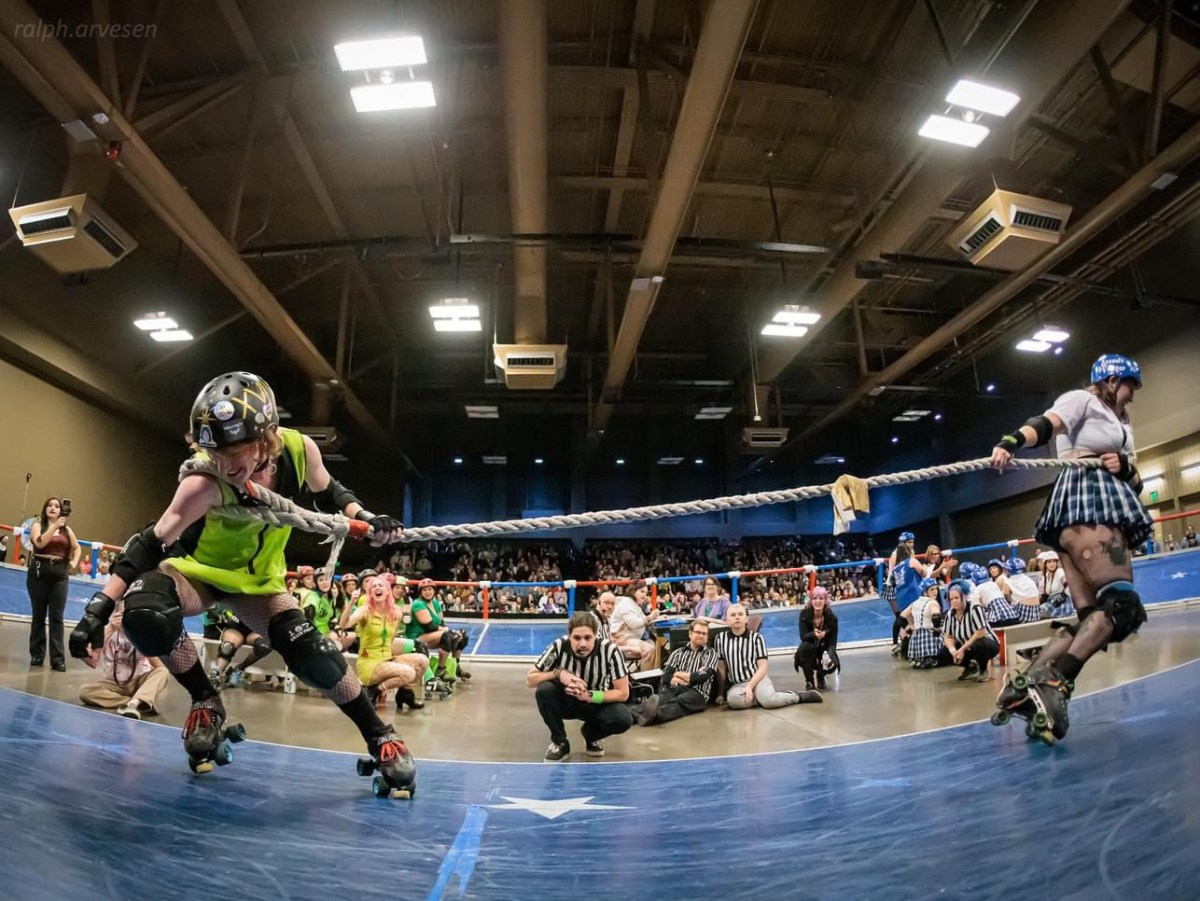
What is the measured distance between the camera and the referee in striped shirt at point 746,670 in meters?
4.96

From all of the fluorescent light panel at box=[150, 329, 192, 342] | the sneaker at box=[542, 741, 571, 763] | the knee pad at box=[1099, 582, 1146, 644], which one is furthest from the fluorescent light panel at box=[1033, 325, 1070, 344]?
the fluorescent light panel at box=[150, 329, 192, 342]

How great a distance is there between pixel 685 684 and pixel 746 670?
1.61 ft

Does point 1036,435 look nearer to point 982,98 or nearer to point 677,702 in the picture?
point 677,702

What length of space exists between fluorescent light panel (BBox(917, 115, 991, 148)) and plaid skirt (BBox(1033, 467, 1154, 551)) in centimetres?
473

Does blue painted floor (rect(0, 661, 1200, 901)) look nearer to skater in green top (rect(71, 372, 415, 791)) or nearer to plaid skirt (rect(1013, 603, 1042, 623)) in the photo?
skater in green top (rect(71, 372, 415, 791))

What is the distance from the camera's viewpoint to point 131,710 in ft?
12.3

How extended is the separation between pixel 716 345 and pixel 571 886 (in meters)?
13.6

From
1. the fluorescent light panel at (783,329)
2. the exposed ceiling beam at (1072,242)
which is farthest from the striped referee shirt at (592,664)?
the exposed ceiling beam at (1072,242)

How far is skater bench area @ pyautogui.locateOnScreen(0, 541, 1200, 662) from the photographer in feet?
23.4

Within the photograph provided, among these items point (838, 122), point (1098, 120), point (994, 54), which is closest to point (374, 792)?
point (994, 54)

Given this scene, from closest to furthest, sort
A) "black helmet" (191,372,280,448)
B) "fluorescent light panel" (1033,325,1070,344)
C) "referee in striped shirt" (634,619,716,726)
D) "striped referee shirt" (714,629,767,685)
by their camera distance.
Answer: "black helmet" (191,372,280,448), "referee in striped shirt" (634,619,716,726), "striped referee shirt" (714,629,767,685), "fluorescent light panel" (1033,325,1070,344)

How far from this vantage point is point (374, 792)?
2.21m

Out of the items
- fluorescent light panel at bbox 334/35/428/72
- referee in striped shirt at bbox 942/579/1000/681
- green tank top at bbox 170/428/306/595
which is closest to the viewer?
green tank top at bbox 170/428/306/595

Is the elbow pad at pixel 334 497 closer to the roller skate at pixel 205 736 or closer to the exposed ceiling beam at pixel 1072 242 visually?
the roller skate at pixel 205 736
